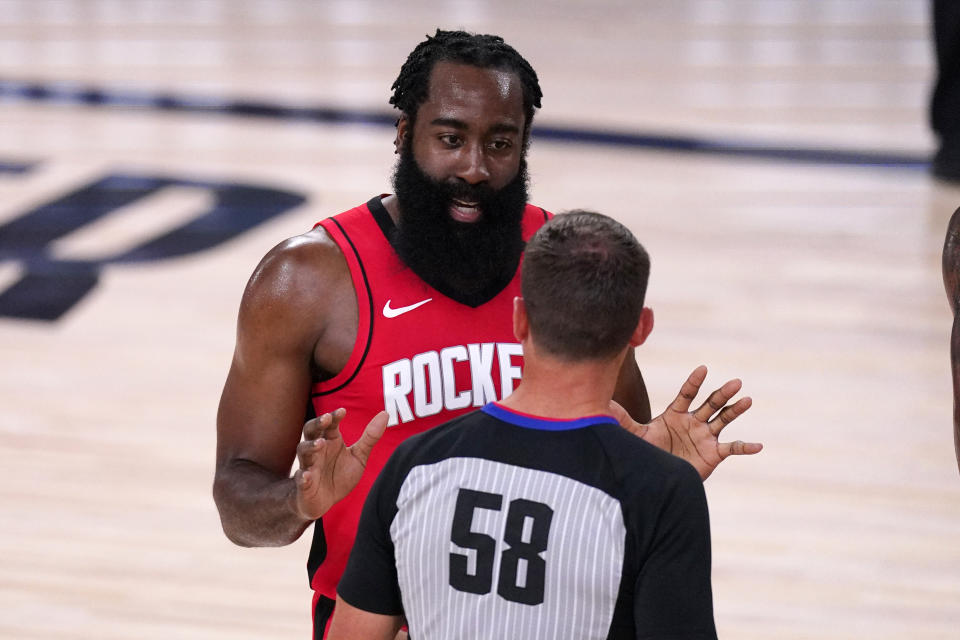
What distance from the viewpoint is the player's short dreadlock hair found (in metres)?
2.18

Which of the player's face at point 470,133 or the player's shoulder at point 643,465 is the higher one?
the player's face at point 470,133

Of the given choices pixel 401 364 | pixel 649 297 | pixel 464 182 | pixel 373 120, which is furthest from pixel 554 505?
pixel 373 120

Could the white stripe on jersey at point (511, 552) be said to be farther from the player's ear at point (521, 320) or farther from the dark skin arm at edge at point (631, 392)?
the dark skin arm at edge at point (631, 392)

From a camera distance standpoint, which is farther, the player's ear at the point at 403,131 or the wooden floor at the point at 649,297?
the wooden floor at the point at 649,297

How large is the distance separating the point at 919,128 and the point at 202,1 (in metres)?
6.87

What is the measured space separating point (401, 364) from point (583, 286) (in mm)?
630

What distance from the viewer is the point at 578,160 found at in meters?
7.38

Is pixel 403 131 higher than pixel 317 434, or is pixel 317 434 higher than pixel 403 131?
pixel 403 131

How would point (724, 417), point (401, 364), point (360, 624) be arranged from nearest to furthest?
point (360, 624)
point (724, 417)
point (401, 364)

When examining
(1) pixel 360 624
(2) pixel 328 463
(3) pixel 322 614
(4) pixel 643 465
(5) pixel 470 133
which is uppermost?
(5) pixel 470 133

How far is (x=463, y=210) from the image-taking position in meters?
2.17

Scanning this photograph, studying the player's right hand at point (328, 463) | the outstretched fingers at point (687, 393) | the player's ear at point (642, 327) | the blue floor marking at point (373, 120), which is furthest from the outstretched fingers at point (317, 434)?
the blue floor marking at point (373, 120)

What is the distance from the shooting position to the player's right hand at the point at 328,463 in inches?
69.5

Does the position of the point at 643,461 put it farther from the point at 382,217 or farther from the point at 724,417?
the point at 382,217
